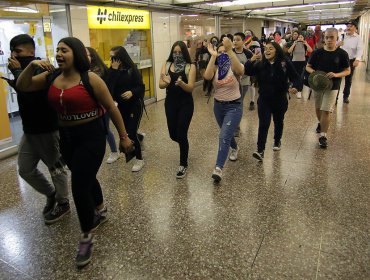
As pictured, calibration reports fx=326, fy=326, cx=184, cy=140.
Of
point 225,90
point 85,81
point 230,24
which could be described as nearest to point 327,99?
point 225,90

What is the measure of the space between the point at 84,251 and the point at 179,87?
6.55 ft

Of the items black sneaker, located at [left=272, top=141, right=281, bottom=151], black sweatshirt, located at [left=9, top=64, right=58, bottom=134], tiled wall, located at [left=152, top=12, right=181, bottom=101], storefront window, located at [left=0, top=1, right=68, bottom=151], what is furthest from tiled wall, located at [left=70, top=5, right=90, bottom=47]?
black sneaker, located at [left=272, top=141, right=281, bottom=151]

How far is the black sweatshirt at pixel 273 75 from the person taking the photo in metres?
4.01

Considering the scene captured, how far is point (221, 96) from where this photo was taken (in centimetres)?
370

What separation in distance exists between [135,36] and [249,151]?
4962 mm

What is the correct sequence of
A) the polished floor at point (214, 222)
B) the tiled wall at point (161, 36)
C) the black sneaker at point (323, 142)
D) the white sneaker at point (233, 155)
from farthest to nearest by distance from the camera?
the tiled wall at point (161, 36)
the black sneaker at point (323, 142)
the white sneaker at point (233, 155)
the polished floor at point (214, 222)

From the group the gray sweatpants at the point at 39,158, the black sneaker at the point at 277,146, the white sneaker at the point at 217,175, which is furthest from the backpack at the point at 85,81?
the black sneaker at the point at 277,146

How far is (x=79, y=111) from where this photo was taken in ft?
7.35

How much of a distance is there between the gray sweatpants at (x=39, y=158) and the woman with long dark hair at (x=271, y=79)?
2.42 m

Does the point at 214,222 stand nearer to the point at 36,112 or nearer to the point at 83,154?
the point at 83,154

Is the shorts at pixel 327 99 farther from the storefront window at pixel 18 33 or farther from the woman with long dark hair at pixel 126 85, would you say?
the storefront window at pixel 18 33

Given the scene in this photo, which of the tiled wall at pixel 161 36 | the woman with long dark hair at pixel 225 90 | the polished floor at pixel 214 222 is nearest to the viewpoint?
the polished floor at pixel 214 222

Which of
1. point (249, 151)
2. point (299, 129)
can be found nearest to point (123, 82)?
point (249, 151)

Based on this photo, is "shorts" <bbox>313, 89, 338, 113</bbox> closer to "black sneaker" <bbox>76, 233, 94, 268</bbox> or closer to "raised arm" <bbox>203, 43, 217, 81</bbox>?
"raised arm" <bbox>203, 43, 217, 81</bbox>
